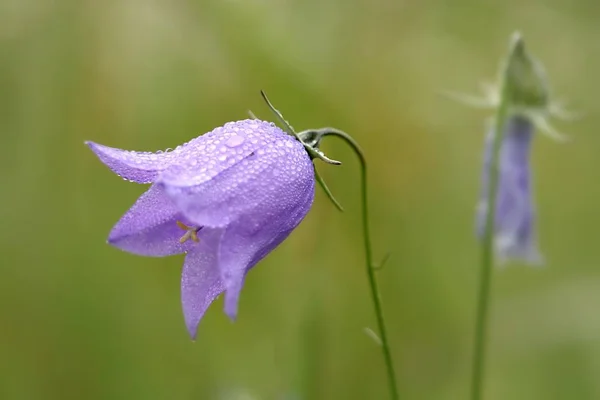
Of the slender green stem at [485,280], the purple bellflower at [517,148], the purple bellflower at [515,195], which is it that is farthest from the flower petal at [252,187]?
the purple bellflower at [515,195]

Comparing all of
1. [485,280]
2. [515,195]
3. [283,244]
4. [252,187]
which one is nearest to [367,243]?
[252,187]

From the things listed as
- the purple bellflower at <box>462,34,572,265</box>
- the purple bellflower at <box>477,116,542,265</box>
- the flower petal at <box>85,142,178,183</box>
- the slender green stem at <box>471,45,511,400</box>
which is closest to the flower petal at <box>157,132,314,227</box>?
the flower petal at <box>85,142,178,183</box>

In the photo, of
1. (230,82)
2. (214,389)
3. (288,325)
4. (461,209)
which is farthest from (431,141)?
(214,389)

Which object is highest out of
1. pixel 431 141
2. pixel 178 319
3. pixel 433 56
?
pixel 433 56

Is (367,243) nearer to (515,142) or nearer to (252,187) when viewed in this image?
(252,187)

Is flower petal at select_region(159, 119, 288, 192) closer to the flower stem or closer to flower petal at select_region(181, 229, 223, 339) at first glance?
flower petal at select_region(181, 229, 223, 339)

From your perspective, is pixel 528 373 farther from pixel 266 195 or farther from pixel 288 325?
pixel 266 195

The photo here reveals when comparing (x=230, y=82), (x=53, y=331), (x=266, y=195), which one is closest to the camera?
(x=266, y=195)

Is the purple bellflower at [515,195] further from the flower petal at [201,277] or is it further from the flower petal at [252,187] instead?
the flower petal at [201,277]
